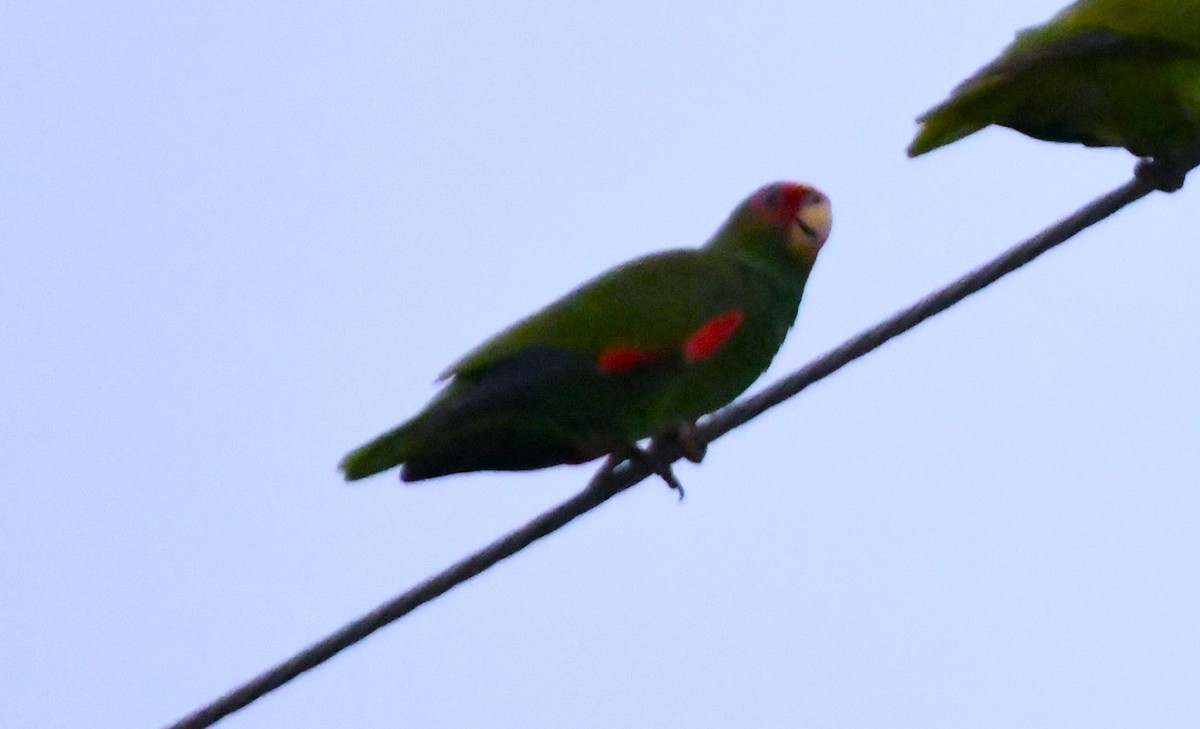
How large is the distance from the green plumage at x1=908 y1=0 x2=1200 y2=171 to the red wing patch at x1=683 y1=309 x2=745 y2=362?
0.56m

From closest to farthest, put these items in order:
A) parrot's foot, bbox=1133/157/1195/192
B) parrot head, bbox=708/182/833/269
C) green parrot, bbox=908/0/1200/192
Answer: parrot's foot, bbox=1133/157/1195/192 → green parrot, bbox=908/0/1200/192 → parrot head, bbox=708/182/833/269

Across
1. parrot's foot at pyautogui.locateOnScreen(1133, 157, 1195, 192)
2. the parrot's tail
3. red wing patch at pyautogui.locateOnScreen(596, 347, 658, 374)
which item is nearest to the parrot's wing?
red wing patch at pyautogui.locateOnScreen(596, 347, 658, 374)

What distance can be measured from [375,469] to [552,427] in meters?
0.40

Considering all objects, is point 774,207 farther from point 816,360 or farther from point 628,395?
point 816,360

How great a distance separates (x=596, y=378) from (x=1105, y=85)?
1.32m

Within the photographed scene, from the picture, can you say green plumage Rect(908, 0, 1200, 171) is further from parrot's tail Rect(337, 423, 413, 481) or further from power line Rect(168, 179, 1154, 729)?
parrot's tail Rect(337, 423, 413, 481)

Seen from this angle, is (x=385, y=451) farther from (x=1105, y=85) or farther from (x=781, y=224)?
(x=1105, y=85)

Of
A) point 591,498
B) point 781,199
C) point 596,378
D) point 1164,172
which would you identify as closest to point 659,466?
point 596,378

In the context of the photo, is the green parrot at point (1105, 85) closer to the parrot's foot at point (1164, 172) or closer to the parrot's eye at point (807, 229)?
the parrot's foot at point (1164, 172)

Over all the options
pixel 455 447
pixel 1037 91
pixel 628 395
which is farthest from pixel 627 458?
pixel 1037 91

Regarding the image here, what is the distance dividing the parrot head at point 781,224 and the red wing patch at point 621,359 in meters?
→ 0.75

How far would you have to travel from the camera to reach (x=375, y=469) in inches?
149

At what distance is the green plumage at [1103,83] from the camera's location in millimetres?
3863

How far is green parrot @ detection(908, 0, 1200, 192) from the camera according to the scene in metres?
3.86
